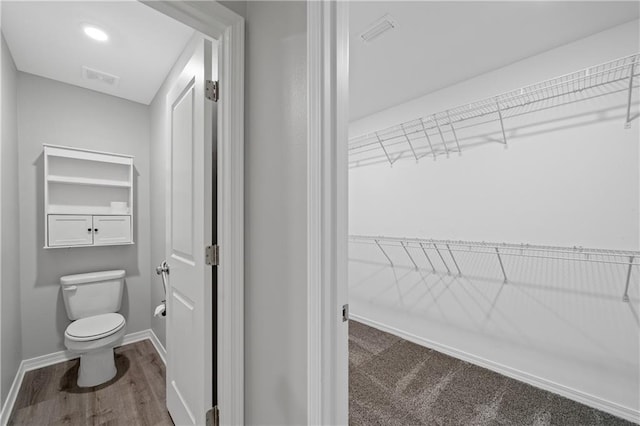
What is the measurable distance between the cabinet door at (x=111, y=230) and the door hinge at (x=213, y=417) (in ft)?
6.43

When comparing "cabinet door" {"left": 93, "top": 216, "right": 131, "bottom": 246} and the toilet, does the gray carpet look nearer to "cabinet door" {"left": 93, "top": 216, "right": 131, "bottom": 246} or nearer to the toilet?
the toilet

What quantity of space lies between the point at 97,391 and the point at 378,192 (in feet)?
9.58

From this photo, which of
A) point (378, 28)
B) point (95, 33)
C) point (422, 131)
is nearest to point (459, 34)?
point (378, 28)

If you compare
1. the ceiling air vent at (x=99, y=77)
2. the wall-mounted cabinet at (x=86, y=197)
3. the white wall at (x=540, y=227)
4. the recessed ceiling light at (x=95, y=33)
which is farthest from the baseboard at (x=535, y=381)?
the ceiling air vent at (x=99, y=77)

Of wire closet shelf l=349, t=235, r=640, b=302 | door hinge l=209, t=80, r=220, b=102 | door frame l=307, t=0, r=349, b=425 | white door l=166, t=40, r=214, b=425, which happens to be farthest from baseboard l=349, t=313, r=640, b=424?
door hinge l=209, t=80, r=220, b=102

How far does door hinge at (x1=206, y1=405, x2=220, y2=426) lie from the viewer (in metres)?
1.19

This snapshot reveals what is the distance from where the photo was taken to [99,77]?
87.4 inches

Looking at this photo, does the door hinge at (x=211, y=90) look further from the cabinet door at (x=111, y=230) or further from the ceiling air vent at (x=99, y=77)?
the cabinet door at (x=111, y=230)

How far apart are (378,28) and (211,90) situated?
1163mm

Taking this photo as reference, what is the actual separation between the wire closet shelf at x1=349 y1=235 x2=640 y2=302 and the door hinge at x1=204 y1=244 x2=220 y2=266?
69.9 inches

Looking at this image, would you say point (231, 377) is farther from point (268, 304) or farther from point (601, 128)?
point (601, 128)

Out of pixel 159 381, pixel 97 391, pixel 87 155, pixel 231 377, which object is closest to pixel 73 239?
pixel 87 155

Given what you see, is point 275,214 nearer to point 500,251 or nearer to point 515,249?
point 515,249

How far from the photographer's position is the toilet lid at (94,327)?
6.12 feet
